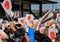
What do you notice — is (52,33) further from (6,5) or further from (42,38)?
(6,5)

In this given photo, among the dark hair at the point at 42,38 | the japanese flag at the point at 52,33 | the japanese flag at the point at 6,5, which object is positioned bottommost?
the dark hair at the point at 42,38

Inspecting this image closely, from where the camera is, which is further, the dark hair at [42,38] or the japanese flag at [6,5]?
the dark hair at [42,38]

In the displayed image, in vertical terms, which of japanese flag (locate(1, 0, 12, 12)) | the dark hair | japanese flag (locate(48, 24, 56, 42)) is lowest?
the dark hair

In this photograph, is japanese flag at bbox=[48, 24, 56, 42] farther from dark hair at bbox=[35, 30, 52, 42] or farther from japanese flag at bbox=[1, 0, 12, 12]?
japanese flag at bbox=[1, 0, 12, 12]

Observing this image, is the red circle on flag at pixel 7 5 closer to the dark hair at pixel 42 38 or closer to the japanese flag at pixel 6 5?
the japanese flag at pixel 6 5

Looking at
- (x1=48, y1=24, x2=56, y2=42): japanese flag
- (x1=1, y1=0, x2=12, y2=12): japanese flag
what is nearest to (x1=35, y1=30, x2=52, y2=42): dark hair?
(x1=48, y1=24, x2=56, y2=42): japanese flag

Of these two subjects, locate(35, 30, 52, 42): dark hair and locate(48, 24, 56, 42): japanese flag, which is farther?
locate(35, 30, 52, 42): dark hair

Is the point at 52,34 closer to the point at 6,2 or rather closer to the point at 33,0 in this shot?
the point at 6,2

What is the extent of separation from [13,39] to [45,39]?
0.54 meters

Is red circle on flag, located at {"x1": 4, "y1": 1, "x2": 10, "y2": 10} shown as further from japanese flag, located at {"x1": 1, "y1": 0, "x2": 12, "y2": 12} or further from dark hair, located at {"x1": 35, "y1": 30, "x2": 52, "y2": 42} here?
Result: dark hair, located at {"x1": 35, "y1": 30, "x2": 52, "y2": 42}

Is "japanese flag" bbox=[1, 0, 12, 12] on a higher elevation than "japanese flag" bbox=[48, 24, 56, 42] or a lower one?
higher

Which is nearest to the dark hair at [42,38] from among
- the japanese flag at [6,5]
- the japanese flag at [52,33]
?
the japanese flag at [52,33]

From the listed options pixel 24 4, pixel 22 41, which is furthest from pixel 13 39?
pixel 24 4

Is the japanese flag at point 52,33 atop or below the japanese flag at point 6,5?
below
